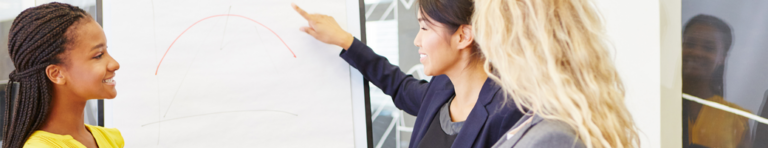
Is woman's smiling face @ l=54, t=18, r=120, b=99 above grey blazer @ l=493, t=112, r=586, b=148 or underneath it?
above

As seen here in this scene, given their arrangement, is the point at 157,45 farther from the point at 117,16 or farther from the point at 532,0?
the point at 532,0

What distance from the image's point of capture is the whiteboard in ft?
3.18

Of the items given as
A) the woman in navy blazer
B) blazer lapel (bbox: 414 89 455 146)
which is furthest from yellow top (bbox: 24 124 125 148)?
blazer lapel (bbox: 414 89 455 146)

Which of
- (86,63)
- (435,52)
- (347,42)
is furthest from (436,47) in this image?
(86,63)

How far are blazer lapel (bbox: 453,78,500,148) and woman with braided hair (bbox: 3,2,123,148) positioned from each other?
799mm

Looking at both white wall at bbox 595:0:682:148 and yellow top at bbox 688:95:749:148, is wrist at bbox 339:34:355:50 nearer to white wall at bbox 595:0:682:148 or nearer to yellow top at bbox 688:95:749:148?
white wall at bbox 595:0:682:148

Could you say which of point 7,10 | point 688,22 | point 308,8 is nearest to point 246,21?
point 308,8

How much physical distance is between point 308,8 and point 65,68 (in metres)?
0.57

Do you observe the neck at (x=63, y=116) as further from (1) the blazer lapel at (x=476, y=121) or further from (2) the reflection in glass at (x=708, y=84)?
(2) the reflection in glass at (x=708, y=84)

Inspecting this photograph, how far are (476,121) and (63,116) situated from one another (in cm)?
88

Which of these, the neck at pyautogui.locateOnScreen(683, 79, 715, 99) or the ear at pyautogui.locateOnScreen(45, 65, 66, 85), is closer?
the ear at pyautogui.locateOnScreen(45, 65, 66, 85)

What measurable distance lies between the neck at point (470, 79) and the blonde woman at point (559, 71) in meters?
0.37

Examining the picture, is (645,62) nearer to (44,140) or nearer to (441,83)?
(441,83)

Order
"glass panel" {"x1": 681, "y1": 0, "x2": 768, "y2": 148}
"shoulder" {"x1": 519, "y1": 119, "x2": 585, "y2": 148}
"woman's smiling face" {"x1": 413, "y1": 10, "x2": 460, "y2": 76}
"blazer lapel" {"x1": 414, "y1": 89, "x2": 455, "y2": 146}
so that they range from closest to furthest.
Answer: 1. "shoulder" {"x1": 519, "y1": 119, "x2": 585, "y2": 148}
2. "woman's smiling face" {"x1": 413, "y1": 10, "x2": 460, "y2": 76}
3. "blazer lapel" {"x1": 414, "y1": 89, "x2": 455, "y2": 146}
4. "glass panel" {"x1": 681, "y1": 0, "x2": 768, "y2": 148}
